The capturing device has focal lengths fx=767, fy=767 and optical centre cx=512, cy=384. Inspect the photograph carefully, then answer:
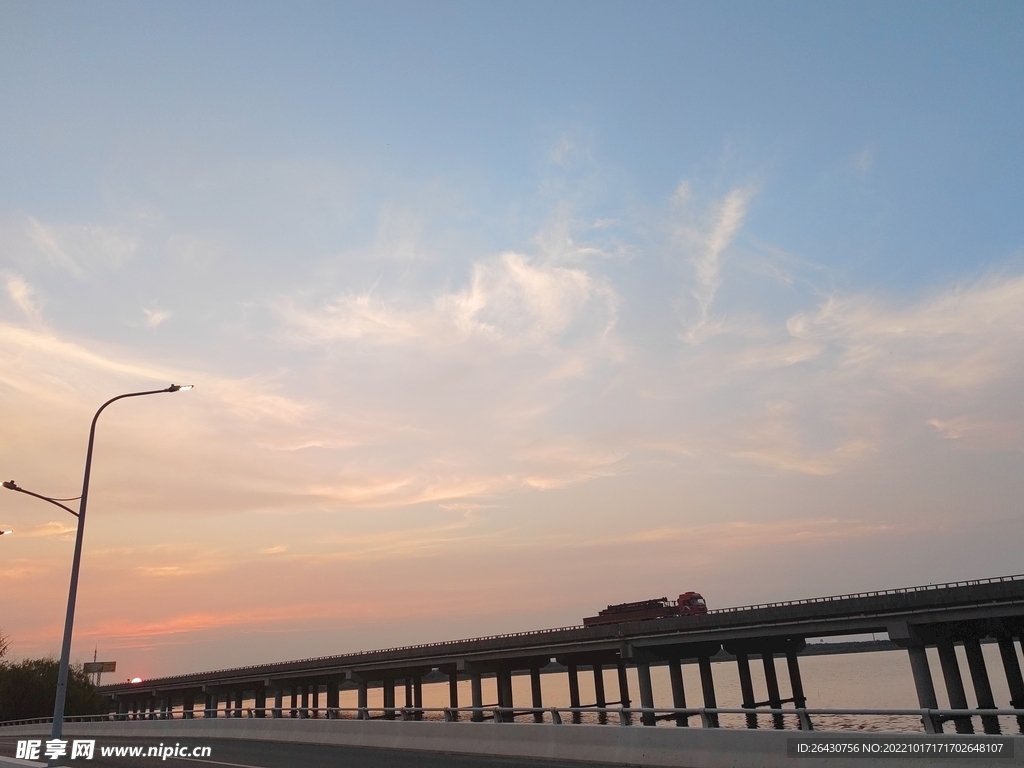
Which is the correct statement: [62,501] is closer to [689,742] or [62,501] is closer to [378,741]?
[378,741]

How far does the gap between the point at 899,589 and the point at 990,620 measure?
26.6ft

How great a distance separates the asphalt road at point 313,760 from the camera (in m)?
22.8

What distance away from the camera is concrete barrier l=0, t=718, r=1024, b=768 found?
16344 mm

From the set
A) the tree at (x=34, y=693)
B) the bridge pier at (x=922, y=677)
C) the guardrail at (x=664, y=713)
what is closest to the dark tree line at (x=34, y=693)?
the tree at (x=34, y=693)

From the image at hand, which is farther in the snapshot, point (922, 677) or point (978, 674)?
point (978, 674)

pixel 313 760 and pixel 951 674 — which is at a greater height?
pixel 313 760

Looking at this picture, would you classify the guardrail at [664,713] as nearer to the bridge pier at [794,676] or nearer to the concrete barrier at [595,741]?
the concrete barrier at [595,741]

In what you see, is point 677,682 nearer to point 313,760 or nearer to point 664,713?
point 664,713

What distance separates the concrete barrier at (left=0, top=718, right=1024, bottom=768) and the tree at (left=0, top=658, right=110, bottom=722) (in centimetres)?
7572

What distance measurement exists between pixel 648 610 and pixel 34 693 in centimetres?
7649

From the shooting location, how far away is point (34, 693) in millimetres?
95500

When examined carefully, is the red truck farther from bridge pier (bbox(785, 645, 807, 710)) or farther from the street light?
the street light

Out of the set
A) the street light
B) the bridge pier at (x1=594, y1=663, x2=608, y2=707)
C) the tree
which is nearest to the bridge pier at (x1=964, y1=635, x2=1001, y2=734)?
the bridge pier at (x1=594, y1=663, x2=608, y2=707)

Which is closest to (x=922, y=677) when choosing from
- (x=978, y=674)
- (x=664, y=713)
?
(x=978, y=674)
